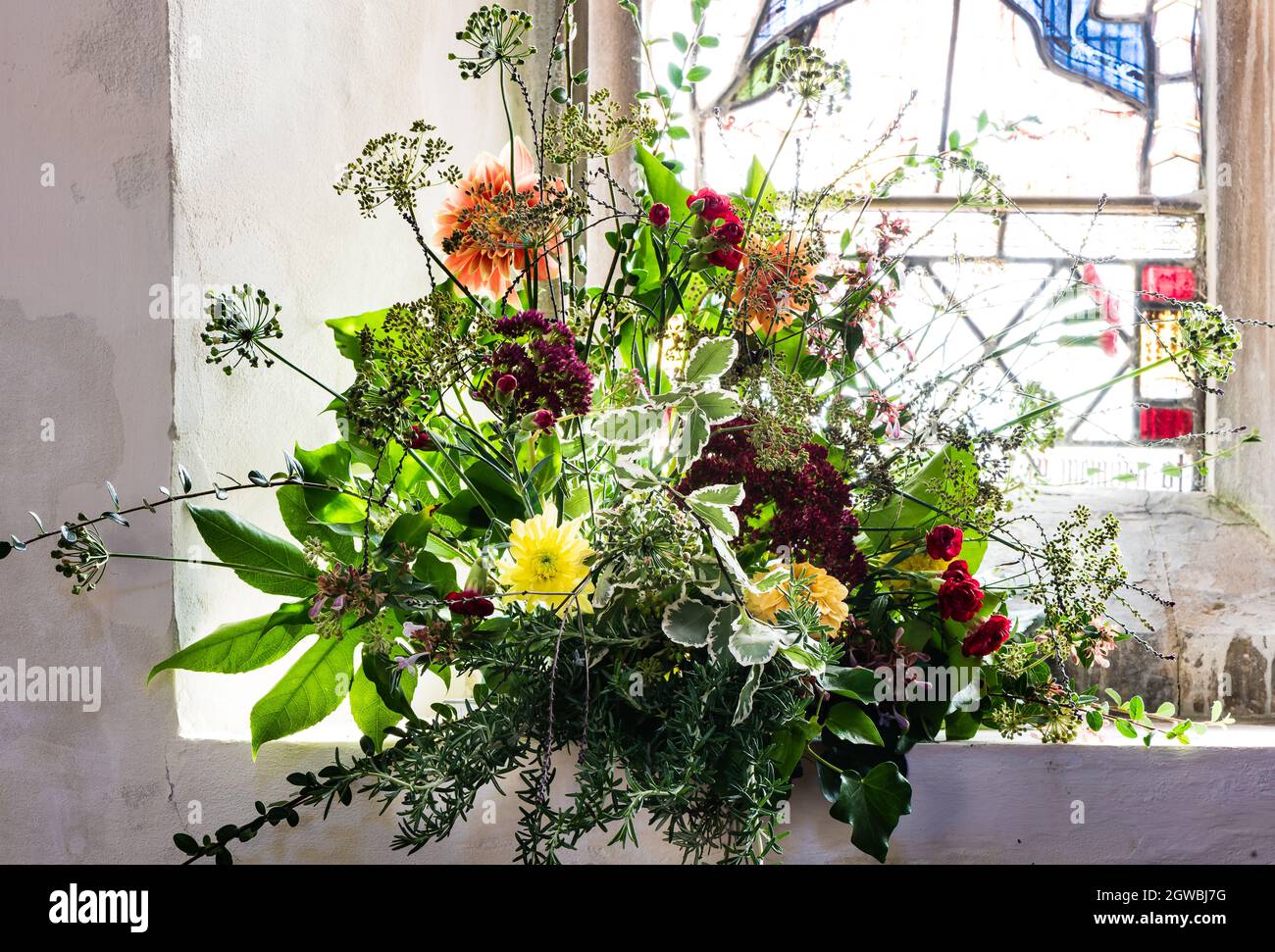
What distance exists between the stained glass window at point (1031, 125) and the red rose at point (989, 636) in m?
0.61

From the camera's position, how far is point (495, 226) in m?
0.78

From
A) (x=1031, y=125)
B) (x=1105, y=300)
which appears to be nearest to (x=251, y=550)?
(x=1105, y=300)

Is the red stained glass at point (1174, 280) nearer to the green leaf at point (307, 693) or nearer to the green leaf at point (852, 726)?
the green leaf at point (852, 726)

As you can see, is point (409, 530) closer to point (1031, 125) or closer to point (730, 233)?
point (730, 233)

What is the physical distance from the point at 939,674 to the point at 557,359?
459mm

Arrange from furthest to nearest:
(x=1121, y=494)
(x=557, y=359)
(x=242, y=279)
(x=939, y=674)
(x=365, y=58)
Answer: (x=1121, y=494) < (x=365, y=58) < (x=242, y=279) < (x=939, y=674) < (x=557, y=359)

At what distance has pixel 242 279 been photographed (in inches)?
38.2

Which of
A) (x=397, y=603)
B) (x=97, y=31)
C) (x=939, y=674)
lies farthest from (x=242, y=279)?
(x=939, y=674)

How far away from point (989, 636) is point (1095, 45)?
3.46ft

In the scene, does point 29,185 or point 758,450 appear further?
point 29,185

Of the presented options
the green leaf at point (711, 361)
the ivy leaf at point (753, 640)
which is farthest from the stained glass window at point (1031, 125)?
the ivy leaf at point (753, 640)

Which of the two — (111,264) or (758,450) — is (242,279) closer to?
(111,264)
